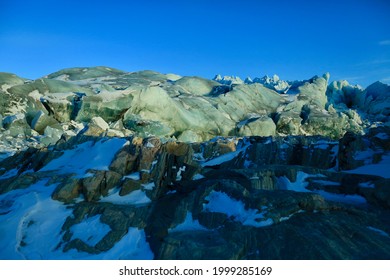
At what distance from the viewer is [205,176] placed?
78.9ft

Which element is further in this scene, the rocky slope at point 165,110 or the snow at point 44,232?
the rocky slope at point 165,110

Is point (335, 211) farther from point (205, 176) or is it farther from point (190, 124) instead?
point (190, 124)

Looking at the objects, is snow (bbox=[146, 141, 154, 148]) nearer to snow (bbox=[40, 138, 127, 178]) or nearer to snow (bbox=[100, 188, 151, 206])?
snow (bbox=[40, 138, 127, 178])

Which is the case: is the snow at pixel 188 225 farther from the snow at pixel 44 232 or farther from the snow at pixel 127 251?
the snow at pixel 44 232

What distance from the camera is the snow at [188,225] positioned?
17.9 metres

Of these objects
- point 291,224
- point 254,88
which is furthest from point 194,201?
point 254,88

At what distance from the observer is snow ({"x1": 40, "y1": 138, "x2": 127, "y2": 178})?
2463cm

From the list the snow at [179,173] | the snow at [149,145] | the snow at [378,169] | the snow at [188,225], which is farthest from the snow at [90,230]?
the snow at [378,169]

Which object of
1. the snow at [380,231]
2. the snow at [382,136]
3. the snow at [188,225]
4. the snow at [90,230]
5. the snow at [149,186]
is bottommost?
the snow at [90,230]

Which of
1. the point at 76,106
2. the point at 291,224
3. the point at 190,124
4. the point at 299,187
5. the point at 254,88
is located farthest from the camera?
the point at 254,88

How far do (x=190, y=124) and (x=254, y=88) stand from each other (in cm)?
3221

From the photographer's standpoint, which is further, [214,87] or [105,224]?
[214,87]

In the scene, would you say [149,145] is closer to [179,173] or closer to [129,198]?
[179,173]

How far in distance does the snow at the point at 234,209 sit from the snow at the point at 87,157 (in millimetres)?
8968
